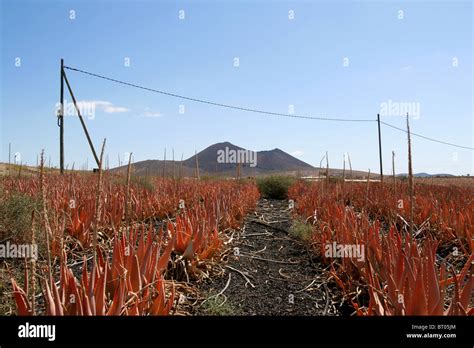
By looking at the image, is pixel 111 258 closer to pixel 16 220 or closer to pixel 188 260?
pixel 188 260

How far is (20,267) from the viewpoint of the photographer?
3018mm

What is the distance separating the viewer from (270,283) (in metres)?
3.02

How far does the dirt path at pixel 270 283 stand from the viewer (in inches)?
96.7

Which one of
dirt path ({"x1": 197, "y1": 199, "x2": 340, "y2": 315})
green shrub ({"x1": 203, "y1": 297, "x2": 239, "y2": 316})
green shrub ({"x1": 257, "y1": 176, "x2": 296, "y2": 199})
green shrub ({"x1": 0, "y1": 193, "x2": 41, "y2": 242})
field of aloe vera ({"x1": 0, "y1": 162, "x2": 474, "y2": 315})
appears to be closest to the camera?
field of aloe vera ({"x1": 0, "y1": 162, "x2": 474, "y2": 315})

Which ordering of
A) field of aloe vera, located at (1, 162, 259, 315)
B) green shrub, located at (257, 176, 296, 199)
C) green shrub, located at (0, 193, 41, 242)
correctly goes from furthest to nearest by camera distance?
green shrub, located at (257, 176, 296, 199) → green shrub, located at (0, 193, 41, 242) → field of aloe vera, located at (1, 162, 259, 315)

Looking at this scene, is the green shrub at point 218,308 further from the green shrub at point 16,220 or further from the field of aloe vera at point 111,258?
the green shrub at point 16,220

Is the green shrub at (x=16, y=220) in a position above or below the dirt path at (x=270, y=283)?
above

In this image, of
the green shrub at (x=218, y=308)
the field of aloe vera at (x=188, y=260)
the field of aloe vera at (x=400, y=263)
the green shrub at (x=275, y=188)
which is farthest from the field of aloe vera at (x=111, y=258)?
the green shrub at (x=275, y=188)

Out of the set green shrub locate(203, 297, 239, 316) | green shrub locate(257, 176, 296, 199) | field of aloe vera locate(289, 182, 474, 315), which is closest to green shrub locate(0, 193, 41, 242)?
green shrub locate(203, 297, 239, 316)

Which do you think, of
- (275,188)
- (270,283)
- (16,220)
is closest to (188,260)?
(270,283)

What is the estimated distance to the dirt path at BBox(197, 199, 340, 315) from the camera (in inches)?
96.7

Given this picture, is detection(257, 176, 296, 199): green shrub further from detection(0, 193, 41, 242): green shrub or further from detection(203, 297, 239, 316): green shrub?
detection(203, 297, 239, 316): green shrub
